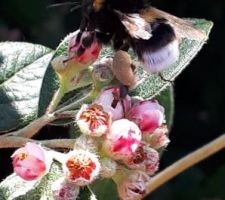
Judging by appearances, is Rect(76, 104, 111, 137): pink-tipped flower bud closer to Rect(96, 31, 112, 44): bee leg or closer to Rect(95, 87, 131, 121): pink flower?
Rect(95, 87, 131, 121): pink flower

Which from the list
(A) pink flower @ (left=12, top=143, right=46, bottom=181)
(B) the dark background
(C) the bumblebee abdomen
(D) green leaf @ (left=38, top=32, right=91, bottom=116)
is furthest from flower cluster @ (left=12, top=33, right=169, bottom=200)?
(B) the dark background

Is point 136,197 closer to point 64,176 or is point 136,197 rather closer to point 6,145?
point 64,176

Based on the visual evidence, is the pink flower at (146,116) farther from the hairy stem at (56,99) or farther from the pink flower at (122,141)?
the hairy stem at (56,99)

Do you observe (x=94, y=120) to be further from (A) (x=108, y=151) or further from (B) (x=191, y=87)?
(B) (x=191, y=87)

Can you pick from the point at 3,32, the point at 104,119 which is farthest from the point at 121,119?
the point at 3,32

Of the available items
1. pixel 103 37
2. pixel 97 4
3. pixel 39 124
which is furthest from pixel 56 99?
pixel 97 4
